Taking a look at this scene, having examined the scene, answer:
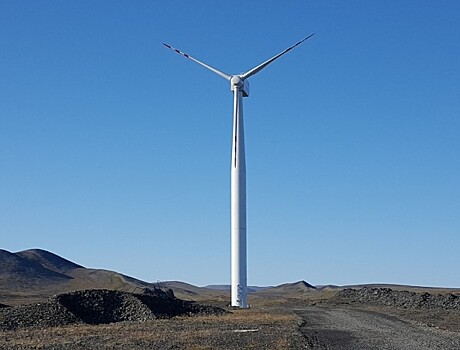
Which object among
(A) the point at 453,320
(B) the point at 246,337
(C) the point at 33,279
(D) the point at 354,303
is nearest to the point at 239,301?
(D) the point at 354,303

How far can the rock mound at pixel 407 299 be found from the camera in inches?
2450

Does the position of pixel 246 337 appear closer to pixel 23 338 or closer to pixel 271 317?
pixel 23 338

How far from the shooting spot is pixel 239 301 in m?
65.1

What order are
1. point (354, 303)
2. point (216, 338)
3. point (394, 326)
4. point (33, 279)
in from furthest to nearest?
point (33, 279)
point (354, 303)
point (394, 326)
point (216, 338)

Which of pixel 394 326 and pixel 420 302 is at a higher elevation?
pixel 420 302

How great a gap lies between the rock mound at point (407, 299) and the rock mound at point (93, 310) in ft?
57.3

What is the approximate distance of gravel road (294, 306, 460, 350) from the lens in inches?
1300

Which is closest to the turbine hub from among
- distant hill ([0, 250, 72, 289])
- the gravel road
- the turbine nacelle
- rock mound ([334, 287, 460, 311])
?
the turbine nacelle

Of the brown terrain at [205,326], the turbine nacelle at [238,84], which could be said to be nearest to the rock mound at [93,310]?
the brown terrain at [205,326]

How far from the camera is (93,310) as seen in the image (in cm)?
4847

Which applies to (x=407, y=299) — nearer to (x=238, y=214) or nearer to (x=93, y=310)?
(x=238, y=214)

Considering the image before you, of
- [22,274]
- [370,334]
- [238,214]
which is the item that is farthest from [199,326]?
[22,274]

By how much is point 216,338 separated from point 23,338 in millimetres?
9054

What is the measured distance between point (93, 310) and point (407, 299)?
2892 cm
